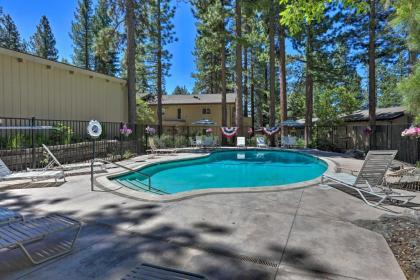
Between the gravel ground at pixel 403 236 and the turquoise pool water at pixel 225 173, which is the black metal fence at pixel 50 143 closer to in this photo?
the turquoise pool water at pixel 225 173

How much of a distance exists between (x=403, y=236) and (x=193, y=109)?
88.6ft

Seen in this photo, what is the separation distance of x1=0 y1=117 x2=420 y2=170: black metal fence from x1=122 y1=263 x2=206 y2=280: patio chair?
16.2 ft

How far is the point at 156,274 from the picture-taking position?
90.4 inches

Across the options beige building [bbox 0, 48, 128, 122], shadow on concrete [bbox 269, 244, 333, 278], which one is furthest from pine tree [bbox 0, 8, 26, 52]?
shadow on concrete [bbox 269, 244, 333, 278]

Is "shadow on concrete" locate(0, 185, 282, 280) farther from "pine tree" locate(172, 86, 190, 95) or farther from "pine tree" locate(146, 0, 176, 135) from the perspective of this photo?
"pine tree" locate(172, 86, 190, 95)

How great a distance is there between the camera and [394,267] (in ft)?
8.55

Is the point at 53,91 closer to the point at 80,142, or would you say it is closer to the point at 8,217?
the point at 80,142

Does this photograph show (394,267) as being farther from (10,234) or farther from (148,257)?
(10,234)

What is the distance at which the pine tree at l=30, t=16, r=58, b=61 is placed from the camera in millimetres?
33312

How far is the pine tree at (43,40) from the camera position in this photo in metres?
33.3

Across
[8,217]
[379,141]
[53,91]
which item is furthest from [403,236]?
[379,141]

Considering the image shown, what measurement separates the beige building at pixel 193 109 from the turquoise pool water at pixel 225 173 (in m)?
14.3

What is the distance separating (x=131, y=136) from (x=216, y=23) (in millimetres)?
8982

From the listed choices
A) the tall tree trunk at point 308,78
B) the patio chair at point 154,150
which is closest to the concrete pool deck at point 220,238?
the patio chair at point 154,150
